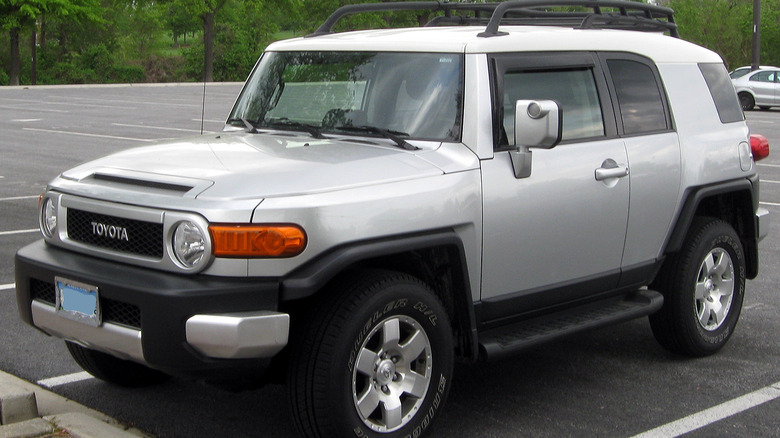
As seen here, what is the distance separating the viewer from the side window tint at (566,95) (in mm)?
5125

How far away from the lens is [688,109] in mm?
6082

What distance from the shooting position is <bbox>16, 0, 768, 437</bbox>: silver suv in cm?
405

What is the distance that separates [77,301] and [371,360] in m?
1.21

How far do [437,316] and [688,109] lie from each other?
243 centimetres

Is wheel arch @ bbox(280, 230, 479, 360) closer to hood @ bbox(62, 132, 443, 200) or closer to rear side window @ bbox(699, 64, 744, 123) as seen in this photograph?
hood @ bbox(62, 132, 443, 200)

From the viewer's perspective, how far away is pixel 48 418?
468cm

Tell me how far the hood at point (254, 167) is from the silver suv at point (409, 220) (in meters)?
0.01

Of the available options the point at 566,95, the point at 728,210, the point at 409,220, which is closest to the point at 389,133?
the point at 409,220

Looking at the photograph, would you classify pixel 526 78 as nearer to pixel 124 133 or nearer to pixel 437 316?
pixel 437 316

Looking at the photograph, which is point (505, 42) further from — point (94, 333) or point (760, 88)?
point (760, 88)

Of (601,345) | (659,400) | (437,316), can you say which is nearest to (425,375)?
(437,316)

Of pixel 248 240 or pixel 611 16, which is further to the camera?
pixel 611 16

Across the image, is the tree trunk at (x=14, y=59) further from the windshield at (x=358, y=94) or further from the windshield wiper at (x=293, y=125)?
the windshield wiper at (x=293, y=125)

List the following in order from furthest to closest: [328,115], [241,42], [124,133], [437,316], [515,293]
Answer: [241,42] < [124,133] < [328,115] < [515,293] < [437,316]
